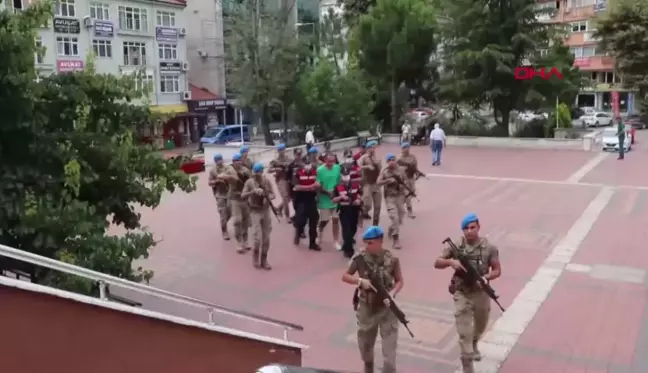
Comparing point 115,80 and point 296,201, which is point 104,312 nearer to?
point 115,80

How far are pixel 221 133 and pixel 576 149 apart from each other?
20.2 metres

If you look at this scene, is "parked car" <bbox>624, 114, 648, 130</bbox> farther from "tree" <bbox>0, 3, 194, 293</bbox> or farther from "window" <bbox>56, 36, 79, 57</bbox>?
"tree" <bbox>0, 3, 194, 293</bbox>

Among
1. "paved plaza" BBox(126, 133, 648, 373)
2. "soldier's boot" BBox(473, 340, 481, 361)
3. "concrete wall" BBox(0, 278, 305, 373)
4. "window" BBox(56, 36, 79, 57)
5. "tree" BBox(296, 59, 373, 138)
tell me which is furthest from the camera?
"window" BBox(56, 36, 79, 57)

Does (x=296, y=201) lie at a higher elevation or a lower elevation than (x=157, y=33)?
lower

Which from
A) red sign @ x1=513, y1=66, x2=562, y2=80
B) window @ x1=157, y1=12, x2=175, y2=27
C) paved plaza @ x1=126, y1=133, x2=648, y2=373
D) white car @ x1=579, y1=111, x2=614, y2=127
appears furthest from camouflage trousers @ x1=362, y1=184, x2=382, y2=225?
white car @ x1=579, y1=111, x2=614, y2=127

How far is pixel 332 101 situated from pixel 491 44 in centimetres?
723

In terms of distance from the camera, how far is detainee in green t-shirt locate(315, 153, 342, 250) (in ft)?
35.6

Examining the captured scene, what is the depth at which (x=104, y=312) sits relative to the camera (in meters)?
4.91

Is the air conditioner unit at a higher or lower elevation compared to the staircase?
higher

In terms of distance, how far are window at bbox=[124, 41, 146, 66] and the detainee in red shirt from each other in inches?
1256

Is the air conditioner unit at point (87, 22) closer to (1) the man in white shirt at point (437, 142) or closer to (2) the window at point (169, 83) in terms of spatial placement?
(2) the window at point (169, 83)

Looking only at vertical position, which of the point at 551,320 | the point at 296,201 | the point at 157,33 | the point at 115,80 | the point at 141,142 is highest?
the point at 157,33

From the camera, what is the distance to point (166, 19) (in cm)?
4244

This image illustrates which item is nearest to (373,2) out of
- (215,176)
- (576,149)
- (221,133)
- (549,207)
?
(221,133)
